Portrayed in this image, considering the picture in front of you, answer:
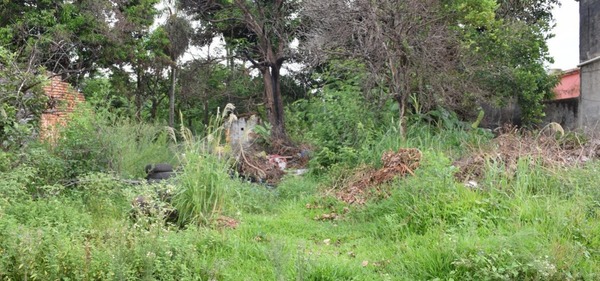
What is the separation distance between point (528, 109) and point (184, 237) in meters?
10.2

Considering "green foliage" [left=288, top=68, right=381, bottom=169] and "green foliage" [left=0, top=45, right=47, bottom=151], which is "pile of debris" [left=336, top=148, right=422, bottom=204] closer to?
"green foliage" [left=288, top=68, right=381, bottom=169]

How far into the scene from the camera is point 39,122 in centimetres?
673

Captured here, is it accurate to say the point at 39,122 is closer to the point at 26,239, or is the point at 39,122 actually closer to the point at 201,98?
the point at 26,239

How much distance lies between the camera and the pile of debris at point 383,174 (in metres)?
5.79

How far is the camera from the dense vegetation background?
343cm

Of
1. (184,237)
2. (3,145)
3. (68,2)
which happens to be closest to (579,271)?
(184,237)

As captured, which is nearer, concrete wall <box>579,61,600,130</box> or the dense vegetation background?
the dense vegetation background

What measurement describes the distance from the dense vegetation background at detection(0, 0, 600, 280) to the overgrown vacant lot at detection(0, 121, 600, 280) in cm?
2

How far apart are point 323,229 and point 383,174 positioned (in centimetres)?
134

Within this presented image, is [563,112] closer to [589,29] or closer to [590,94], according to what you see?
[590,94]

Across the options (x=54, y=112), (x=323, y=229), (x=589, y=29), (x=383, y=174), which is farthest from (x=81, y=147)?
(x=589, y=29)

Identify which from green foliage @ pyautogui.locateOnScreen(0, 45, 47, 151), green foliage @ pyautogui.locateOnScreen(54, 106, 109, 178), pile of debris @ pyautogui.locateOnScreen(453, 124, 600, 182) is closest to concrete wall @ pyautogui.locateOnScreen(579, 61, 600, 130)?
pile of debris @ pyautogui.locateOnScreen(453, 124, 600, 182)

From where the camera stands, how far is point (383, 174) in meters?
5.98

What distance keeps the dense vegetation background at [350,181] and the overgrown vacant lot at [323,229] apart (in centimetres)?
2
